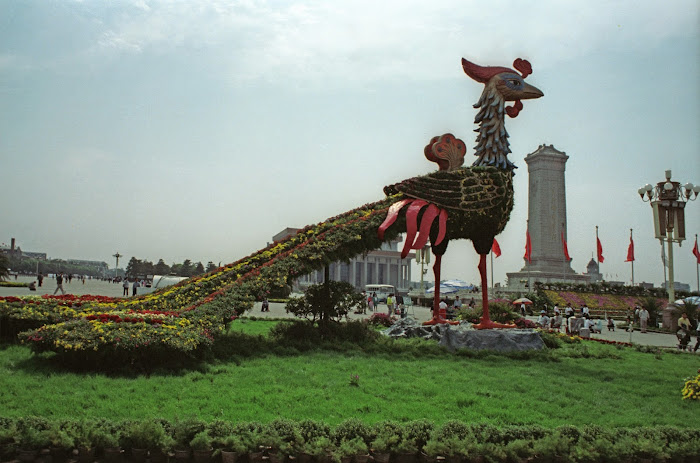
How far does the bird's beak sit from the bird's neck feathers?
472mm

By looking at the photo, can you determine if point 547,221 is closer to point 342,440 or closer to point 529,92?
point 529,92

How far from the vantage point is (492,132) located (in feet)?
41.0

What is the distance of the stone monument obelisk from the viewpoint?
40.9 m

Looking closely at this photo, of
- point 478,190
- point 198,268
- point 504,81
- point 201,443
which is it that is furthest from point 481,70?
point 198,268

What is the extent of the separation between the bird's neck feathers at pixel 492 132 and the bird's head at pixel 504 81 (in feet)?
0.29

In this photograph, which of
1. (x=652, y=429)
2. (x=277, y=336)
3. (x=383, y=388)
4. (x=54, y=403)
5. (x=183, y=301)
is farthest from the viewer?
(x=277, y=336)

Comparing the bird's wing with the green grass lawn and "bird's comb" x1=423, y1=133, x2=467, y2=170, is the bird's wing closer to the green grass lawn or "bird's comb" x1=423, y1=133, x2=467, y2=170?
"bird's comb" x1=423, y1=133, x2=467, y2=170

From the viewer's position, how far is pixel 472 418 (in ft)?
20.2

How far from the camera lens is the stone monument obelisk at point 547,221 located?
134 ft

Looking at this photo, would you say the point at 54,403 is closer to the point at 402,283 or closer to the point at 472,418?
the point at 472,418

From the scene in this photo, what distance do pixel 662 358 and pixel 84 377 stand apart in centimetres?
1215

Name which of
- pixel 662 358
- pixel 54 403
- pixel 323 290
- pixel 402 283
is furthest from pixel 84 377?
pixel 402 283

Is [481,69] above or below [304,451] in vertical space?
above

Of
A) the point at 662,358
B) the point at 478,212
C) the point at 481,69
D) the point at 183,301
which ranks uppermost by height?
the point at 481,69
